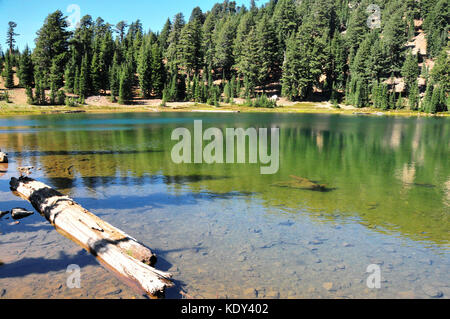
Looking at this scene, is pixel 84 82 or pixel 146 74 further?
pixel 146 74

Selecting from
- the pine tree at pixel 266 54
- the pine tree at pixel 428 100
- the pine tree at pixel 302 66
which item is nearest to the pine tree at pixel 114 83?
the pine tree at pixel 266 54

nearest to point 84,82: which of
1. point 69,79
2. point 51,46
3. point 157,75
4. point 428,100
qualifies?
point 69,79

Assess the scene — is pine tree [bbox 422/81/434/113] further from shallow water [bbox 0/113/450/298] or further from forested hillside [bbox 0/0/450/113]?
shallow water [bbox 0/113/450/298]

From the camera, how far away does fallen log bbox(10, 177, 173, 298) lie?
713 centimetres

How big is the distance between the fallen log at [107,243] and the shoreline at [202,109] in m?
74.0

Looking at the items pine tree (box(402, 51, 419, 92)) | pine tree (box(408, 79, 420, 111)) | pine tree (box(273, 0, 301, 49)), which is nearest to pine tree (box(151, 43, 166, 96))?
pine tree (box(273, 0, 301, 49))

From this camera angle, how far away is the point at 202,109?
94.3 metres

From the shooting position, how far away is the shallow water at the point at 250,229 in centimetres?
752

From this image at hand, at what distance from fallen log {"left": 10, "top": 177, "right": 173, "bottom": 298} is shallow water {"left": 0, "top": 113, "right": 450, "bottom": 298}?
0.28m

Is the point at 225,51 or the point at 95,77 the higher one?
the point at 225,51

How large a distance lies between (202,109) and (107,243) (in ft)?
287

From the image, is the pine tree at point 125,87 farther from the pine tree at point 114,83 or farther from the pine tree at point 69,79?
the pine tree at point 69,79

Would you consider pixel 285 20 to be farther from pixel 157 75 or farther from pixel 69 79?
pixel 69 79
